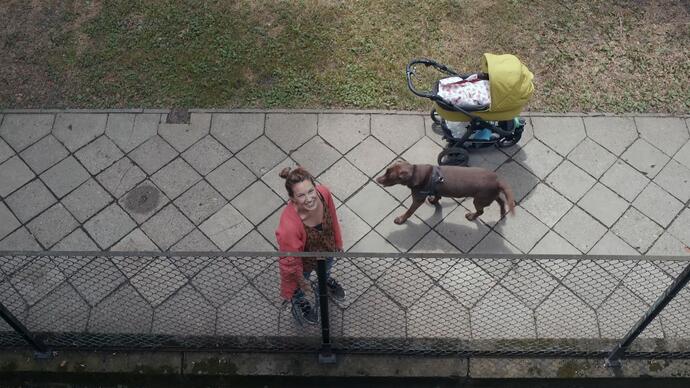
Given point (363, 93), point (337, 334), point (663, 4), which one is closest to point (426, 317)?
point (337, 334)

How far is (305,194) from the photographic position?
3793mm

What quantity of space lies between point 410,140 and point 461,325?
1.99 meters

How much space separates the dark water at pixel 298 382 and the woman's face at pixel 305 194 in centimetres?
154

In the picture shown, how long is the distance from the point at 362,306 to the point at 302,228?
1184 mm

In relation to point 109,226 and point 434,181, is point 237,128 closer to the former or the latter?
point 109,226

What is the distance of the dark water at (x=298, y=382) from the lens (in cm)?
448

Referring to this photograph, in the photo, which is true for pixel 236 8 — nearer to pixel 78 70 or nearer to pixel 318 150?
pixel 78 70

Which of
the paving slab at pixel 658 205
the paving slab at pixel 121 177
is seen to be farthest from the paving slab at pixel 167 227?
the paving slab at pixel 658 205

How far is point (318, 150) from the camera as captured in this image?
5.70 meters

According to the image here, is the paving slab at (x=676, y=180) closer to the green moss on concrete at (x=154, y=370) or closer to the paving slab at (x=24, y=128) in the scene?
the green moss on concrete at (x=154, y=370)

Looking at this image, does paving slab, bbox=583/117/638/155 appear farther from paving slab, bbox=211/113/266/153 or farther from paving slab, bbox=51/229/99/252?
paving slab, bbox=51/229/99/252

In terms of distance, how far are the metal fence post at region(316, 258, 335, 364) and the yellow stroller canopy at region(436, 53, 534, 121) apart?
7.14 ft

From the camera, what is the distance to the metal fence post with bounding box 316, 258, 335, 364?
3.56 meters

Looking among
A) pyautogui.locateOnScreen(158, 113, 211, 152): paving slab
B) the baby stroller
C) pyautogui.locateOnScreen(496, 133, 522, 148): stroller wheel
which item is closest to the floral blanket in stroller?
the baby stroller
